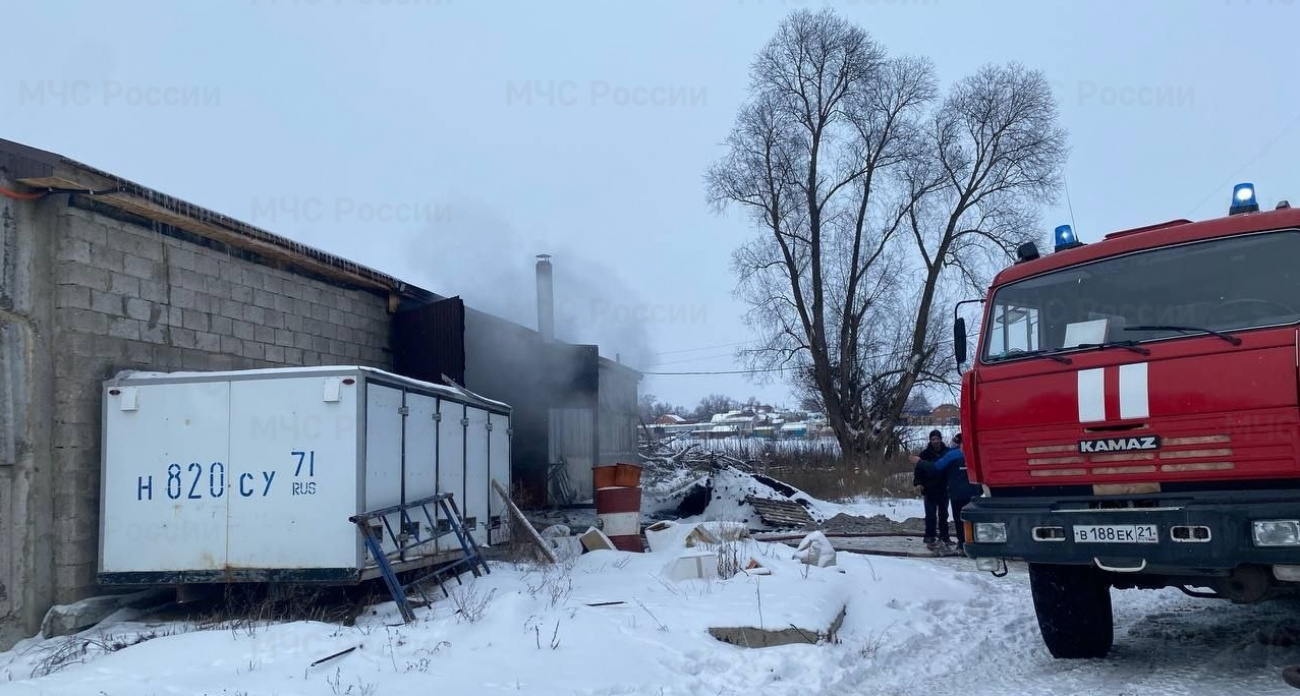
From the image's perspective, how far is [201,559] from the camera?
866cm

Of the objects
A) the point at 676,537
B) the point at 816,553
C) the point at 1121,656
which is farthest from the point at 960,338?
the point at 676,537

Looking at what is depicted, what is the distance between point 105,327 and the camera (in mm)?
9125

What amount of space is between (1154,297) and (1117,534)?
156 centimetres

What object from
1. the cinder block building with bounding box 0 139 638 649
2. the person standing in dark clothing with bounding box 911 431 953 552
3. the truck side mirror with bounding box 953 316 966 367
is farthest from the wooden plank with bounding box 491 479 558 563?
the truck side mirror with bounding box 953 316 966 367

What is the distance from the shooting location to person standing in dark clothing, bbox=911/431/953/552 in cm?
1328

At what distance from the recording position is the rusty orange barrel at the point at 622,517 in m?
12.7

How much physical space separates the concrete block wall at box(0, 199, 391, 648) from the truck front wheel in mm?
8173

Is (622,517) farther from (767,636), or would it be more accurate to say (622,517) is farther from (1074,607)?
(1074,607)

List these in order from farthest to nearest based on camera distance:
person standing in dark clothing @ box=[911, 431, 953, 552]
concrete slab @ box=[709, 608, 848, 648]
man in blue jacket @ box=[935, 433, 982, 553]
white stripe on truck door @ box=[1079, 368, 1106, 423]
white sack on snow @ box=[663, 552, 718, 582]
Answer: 1. person standing in dark clothing @ box=[911, 431, 953, 552]
2. man in blue jacket @ box=[935, 433, 982, 553]
3. white sack on snow @ box=[663, 552, 718, 582]
4. concrete slab @ box=[709, 608, 848, 648]
5. white stripe on truck door @ box=[1079, 368, 1106, 423]

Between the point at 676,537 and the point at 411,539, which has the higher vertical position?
the point at 411,539

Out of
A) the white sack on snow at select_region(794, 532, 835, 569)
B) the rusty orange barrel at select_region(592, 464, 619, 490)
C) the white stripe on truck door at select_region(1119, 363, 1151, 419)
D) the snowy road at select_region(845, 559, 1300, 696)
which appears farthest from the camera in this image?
the rusty orange barrel at select_region(592, 464, 619, 490)

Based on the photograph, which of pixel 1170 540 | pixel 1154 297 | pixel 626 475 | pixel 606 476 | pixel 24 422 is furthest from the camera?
pixel 606 476

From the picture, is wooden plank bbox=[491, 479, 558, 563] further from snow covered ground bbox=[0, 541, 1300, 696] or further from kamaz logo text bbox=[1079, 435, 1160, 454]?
kamaz logo text bbox=[1079, 435, 1160, 454]

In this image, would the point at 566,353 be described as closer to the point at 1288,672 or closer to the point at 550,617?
the point at 550,617
